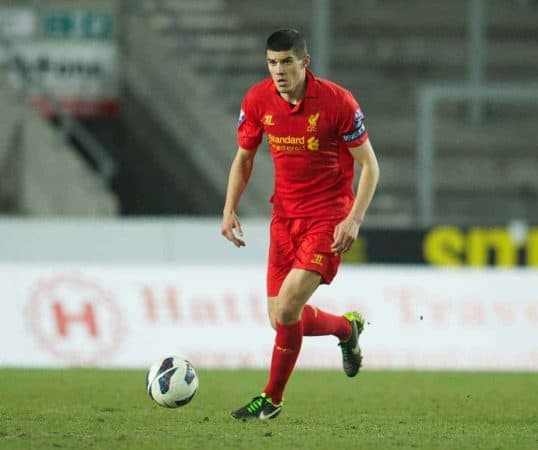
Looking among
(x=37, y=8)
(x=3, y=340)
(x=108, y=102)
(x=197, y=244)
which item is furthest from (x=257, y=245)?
(x=37, y=8)

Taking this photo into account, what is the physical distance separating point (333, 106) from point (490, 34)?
11.8m

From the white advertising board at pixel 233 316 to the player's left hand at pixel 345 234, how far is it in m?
5.24

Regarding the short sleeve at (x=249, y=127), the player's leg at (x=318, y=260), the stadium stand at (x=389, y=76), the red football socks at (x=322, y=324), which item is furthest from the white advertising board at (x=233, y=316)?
the short sleeve at (x=249, y=127)

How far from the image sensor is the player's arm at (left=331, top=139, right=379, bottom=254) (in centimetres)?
686

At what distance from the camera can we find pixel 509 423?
23.7ft

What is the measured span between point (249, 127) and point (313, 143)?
16.1 inches

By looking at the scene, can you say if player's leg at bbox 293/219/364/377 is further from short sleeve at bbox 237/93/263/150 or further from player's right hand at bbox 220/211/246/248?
short sleeve at bbox 237/93/263/150

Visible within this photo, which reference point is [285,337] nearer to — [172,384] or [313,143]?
[172,384]

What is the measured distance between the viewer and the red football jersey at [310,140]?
23.0 feet

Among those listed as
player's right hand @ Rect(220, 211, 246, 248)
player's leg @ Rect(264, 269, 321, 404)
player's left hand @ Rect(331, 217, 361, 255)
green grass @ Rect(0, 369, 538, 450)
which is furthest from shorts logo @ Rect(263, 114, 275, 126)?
green grass @ Rect(0, 369, 538, 450)

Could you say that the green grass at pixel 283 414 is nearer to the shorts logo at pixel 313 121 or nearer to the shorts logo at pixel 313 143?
the shorts logo at pixel 313 143

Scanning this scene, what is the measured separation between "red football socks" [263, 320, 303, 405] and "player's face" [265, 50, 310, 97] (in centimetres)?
125

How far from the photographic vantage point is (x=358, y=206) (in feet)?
22.6

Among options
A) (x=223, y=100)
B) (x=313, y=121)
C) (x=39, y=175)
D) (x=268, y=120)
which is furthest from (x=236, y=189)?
(x=223, y=100)
